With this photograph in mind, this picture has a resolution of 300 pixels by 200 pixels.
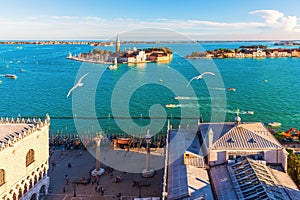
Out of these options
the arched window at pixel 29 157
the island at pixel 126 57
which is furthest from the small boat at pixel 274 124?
the island at pixel 126 57

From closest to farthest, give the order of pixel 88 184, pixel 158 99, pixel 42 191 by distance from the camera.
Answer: pixel 42 191 < pixel 88 184 < pixel 158 99

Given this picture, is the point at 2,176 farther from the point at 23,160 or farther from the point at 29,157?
the point at 29,157

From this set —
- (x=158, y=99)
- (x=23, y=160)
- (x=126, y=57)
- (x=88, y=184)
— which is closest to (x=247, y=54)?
(x=126, y=57)

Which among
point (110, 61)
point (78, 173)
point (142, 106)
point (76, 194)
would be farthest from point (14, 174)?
point (110, 61)

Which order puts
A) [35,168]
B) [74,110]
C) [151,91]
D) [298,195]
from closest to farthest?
[298,195], [35,168], [74,110], [151,91]

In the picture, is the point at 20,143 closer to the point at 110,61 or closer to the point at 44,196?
the point at 44,196

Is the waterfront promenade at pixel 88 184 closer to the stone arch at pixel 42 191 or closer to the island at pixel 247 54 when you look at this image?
the stone arch at pixel 42 191

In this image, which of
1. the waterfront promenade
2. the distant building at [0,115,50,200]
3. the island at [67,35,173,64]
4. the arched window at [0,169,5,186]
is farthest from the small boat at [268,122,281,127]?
the island at [67,35,173,64]
